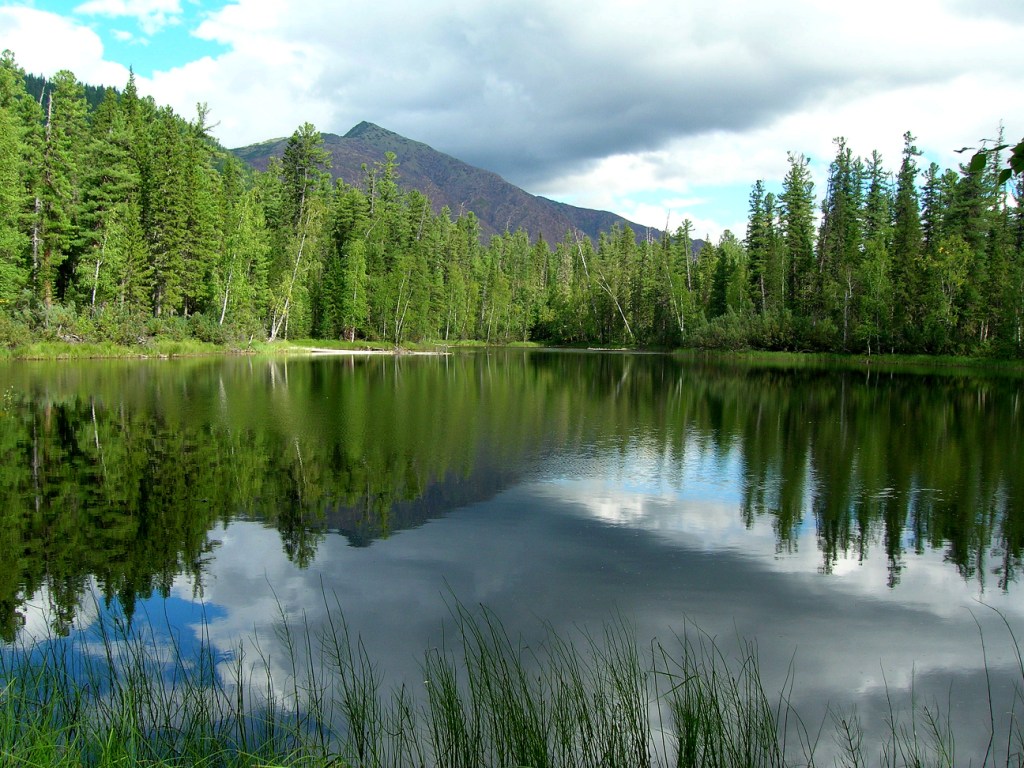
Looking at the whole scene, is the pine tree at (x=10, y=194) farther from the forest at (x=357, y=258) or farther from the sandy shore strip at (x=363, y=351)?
the sandy shore strip at (x=363, y=351)

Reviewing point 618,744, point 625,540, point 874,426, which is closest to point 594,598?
point 625,540

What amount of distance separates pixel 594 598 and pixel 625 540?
2.55 meters

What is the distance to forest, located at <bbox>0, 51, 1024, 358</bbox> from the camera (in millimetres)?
47375

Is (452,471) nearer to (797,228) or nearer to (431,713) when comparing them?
(431,713)

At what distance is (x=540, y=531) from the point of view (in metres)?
11.3

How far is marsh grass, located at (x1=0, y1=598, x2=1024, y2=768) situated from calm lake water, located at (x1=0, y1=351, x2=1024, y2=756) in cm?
29

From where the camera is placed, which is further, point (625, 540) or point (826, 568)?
point (625, 540)

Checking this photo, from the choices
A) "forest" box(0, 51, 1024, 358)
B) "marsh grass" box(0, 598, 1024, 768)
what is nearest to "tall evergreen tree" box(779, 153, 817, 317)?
"forest" box(0, 51, 1024, 358)

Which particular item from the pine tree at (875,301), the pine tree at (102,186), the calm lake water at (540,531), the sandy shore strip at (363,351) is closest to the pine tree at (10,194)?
the pine tree at (102,186)

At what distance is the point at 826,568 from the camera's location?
31.8 feet

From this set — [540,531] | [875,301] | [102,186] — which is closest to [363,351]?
[102,186]

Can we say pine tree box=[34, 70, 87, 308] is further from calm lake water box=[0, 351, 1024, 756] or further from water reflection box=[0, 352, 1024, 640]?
calm lake water box=[0, 351, 1024, 756]

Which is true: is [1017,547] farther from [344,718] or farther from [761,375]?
[761,375]

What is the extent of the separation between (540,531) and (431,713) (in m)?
5.72
